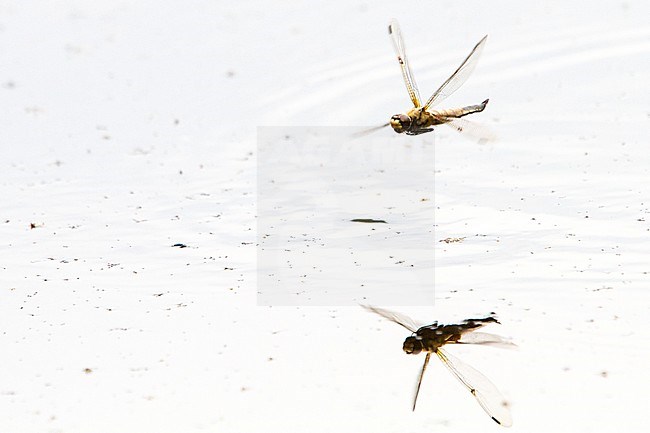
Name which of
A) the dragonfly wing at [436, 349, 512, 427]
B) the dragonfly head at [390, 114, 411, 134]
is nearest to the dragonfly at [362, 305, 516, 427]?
the dragonfly wing at [436, 349, 512, 427]

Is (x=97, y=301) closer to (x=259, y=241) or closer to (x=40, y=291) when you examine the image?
(x=40, y=291)

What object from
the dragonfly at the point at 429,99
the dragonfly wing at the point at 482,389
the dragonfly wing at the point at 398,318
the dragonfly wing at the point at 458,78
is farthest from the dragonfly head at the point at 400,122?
the dragonfly wing at the point at 482,389

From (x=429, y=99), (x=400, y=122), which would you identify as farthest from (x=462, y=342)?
(x=429, y=99)

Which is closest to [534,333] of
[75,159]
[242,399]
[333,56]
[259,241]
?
[242,399]

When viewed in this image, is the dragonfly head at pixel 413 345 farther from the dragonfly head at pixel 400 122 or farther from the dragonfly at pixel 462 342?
the dragonfly head at pixel 400 122

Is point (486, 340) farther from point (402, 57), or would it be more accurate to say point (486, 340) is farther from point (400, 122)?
point (402, 57)

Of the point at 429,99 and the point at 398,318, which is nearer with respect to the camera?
the point at 398,318

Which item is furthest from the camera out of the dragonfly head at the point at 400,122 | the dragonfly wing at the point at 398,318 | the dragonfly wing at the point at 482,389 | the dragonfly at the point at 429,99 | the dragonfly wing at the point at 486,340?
the dragonfly at the point at 429,99

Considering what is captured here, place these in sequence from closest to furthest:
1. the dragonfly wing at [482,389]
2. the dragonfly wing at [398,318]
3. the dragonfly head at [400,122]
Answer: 1. the dragonfly wing at [482,389]
2. the dragonfly wing at [398,318]
3. the dragonfly head at [400,122]
